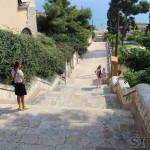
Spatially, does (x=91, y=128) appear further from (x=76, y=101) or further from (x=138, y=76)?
(x=76, y=101)

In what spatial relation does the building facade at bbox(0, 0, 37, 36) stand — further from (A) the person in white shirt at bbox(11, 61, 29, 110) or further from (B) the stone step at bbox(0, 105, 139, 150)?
(B) the stone step at bbox(0, 105, 139, 150)

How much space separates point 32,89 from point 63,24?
1337 centimetres

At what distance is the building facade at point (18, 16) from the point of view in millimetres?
14680

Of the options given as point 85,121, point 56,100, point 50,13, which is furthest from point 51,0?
point 85,121

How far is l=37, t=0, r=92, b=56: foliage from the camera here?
23.2 meters

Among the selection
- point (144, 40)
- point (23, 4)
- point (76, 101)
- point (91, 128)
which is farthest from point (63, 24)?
point (91, 128)

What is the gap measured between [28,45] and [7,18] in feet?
14.1

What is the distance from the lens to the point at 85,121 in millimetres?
6355

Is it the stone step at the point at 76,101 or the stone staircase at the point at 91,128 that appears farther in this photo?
the stone step at the point at 76,101

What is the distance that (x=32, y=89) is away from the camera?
1120 cm

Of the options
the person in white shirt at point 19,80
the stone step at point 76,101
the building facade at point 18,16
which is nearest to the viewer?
the person in white shirt at point 19,80

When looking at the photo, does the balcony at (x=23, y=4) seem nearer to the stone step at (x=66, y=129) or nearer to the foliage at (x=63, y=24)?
the foliage at (x=63, y=24)

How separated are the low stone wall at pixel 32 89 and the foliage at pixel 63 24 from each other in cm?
803

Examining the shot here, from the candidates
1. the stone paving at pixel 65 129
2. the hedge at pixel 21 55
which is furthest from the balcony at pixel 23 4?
the stone paving at pixel 65 129
